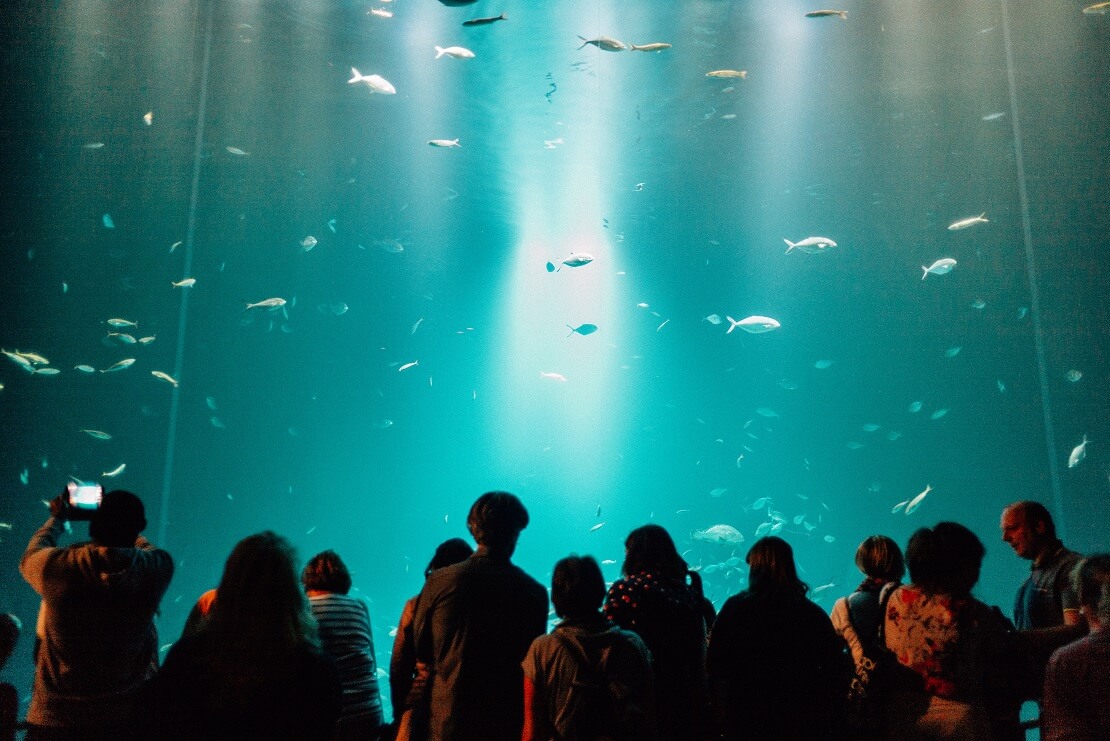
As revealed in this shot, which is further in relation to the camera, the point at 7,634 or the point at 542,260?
the point at 542,260

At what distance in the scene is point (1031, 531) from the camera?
11.4 ft

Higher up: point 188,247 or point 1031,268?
point 188,247

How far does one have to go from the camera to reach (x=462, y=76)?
537 inches

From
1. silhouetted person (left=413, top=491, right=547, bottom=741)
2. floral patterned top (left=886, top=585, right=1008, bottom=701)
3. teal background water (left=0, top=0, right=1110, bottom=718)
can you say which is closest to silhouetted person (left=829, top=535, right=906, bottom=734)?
floral patterned top (left=886, top=585, right=1008, bottom=701)

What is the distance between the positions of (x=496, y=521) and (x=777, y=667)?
119 centimetres

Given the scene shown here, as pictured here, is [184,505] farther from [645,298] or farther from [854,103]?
[854,103]

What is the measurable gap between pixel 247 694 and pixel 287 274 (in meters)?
24.7

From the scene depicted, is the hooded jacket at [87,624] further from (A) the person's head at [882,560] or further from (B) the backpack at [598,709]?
(A) the person's head at [882,560]

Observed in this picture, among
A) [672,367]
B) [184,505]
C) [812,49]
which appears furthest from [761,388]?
[184,505]

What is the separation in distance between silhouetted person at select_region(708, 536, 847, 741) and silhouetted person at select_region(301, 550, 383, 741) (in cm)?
139

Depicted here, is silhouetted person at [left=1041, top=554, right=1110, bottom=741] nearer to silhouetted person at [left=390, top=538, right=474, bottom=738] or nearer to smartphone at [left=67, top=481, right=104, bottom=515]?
silhouetted person at [left=390, top=538, right=474, bottom=738]

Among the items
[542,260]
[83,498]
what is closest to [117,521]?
[83,498]

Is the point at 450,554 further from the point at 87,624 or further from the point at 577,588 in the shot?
the point at 87,624

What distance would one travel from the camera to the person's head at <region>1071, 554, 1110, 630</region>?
2.28 m
